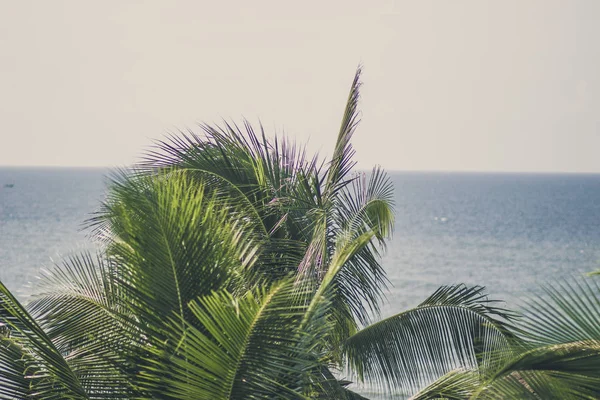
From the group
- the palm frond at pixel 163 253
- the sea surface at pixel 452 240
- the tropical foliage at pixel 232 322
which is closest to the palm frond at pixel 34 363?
the tropical foliage at pixel 232 322

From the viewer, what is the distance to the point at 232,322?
423 cm

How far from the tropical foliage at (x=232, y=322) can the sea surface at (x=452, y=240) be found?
1889 millimetres

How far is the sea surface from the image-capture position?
4681 cm

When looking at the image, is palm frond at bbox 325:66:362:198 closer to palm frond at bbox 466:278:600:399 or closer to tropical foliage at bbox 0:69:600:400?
tropical foliage at bbox 0:69:600:400

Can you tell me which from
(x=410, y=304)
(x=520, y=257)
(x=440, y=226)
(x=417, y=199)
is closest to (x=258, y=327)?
(x=410, y=304)

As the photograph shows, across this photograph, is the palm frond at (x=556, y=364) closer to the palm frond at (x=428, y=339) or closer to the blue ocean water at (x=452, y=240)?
the palm frond at (x=428, y=339)

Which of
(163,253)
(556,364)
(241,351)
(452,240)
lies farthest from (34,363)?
(452,240)

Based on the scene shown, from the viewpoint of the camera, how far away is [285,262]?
689cm

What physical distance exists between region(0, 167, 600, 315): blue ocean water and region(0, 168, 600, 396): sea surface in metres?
0.07

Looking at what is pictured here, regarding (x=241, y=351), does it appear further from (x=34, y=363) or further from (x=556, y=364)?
(x=556, y=364)

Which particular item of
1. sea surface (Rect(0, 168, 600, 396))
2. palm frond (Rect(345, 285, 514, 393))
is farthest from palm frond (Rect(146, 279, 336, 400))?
sea surface (Rect(0, 168, 600, 396))

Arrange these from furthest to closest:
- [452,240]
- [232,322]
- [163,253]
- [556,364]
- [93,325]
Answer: [452,240] → [93,325] → [163,253] → [556,364] → [232,322]

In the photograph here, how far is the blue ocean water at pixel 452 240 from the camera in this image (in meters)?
47.2

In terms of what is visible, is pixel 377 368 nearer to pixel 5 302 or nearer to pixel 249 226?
pixel 249 226
